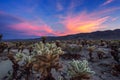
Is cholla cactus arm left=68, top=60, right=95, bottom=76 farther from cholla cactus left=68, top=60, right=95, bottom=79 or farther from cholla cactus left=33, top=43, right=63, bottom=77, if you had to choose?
cholla cactus left=33, top=43, right=63, bottom=77

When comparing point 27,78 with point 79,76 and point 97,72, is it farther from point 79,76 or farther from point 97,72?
point 97,72

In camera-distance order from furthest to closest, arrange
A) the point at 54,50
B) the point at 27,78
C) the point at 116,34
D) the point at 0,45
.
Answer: the point at 116,34 → the point at 0,45 → the point at 27,78 → the point at 54,50

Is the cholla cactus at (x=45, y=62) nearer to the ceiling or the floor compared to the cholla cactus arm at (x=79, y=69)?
nearer to the ceiling

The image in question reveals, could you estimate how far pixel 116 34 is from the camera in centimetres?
10450

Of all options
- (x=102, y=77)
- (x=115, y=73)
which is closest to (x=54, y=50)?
(x=102, y=77)

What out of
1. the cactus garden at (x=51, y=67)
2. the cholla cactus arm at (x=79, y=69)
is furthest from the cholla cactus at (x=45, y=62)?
the cholla cactus arm at (x=79, y=69)

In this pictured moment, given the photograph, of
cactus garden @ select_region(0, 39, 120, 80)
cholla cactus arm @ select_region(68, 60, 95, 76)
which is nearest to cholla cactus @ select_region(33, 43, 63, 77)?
cactus garden @ select_region(0, 39, 120, 80)

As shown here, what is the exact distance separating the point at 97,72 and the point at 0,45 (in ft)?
41.1

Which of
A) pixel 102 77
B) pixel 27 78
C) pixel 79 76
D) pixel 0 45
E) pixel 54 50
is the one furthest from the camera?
pixel 0 45

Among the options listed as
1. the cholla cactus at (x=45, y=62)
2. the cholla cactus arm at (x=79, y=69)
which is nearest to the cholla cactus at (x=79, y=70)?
the cholla cactus arm at (x=79, y=69)

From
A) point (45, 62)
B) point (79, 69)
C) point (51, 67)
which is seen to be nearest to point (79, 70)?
point (79, 69)

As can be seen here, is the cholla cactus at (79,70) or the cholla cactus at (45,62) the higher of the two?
the cholla cactus at (45,62)

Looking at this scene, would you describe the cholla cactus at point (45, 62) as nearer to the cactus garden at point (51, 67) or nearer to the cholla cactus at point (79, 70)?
the cactus garden at point (51, 67)

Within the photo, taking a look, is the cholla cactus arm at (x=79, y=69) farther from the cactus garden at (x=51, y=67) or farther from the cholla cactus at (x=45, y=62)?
the cholla cactus at (x=45, y=62)
